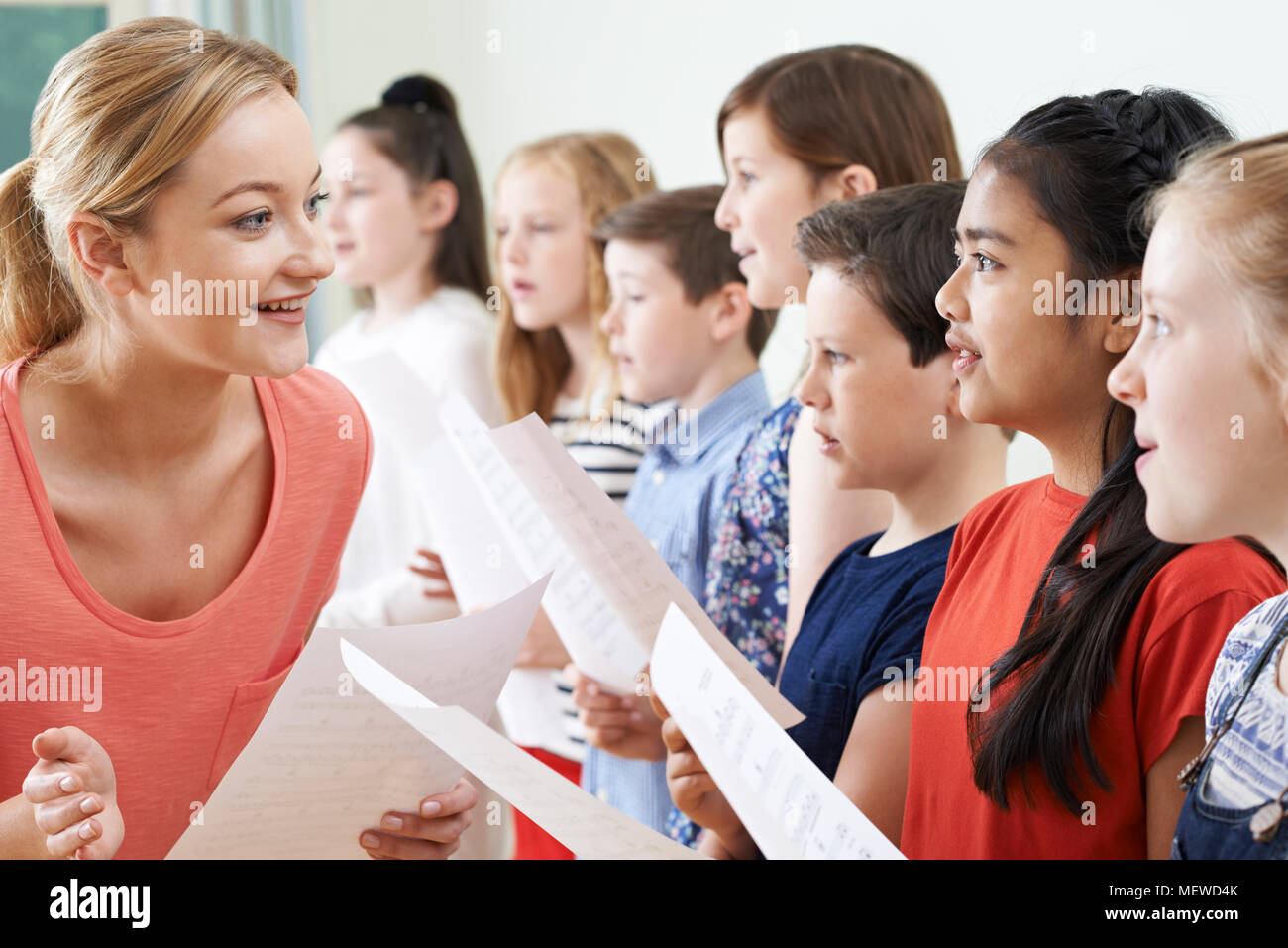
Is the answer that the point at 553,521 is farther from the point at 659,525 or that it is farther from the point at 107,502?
the point at 659,525

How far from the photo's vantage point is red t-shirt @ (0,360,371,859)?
37.4 inches

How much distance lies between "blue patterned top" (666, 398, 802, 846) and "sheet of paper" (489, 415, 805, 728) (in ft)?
1.32

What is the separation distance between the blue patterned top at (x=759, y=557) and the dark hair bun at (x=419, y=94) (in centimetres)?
145

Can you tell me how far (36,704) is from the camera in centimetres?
96

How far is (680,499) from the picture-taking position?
63.5 inches

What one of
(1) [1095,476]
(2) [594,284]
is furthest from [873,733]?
(2) [594,284]

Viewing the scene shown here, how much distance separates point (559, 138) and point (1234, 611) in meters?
1.69

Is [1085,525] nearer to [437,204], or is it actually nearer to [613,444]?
[613,444]

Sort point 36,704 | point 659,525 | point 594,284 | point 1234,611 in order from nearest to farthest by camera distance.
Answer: point 1234,611, point 36,704, point 659,525, point 594,284

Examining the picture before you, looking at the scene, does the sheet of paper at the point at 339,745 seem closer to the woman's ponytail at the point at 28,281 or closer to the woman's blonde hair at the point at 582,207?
the woman's ponytail at the point at 28,281

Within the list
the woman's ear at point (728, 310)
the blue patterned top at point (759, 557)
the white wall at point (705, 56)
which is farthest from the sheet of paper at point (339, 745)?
the woman's ear at point (728, 310)

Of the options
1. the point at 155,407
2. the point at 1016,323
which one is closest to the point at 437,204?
the point at 155,407

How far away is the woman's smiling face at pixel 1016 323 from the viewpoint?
0.83 m

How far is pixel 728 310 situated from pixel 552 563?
0.71 m
